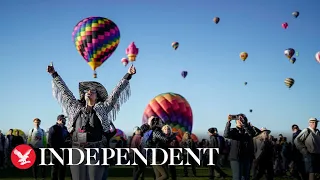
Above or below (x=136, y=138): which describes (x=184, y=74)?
above

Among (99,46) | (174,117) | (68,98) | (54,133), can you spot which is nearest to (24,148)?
(54,133)

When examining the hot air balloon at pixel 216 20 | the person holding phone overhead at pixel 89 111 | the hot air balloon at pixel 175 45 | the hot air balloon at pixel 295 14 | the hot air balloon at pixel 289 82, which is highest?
the hot air balloon at pixel 295 14

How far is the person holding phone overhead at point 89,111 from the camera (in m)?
6.65

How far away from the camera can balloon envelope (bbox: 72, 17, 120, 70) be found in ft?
109

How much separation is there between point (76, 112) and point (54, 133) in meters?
6.23

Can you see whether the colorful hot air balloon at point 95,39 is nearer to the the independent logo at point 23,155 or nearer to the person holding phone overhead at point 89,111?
the the independent logo at point 23,155

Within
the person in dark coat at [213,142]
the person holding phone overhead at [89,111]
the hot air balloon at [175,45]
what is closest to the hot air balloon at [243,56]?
the hot air balloon at [175,45]

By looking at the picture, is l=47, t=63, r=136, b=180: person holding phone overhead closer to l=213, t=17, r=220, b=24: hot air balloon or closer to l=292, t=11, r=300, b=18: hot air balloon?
l=213, t=17, r=220, b=24: hot air balloon

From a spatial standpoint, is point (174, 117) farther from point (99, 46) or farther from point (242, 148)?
point (242, 148)

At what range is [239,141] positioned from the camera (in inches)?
472

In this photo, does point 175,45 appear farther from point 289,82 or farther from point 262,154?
point 262,154

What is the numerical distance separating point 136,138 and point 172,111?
30359 millimetres

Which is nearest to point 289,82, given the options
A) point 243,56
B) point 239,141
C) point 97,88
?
point 243,56

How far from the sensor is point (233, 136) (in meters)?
11.9
